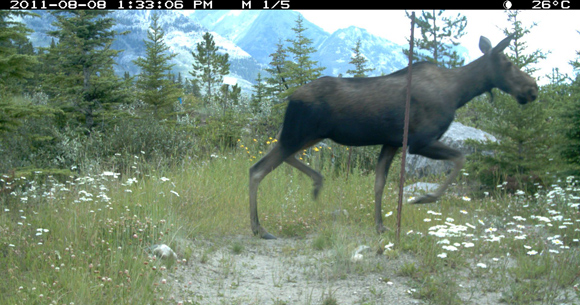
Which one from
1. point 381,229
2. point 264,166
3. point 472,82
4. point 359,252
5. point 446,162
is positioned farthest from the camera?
point 446,162

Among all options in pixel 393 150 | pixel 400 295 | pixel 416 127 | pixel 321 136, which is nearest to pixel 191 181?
pixel 321 136

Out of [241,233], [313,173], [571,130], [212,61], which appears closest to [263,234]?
[241,233]

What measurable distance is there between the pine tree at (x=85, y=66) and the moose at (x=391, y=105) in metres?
7.39

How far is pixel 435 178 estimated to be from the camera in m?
9.66

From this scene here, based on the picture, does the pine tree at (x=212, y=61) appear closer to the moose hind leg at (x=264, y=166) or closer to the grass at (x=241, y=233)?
the grass at (x=241, y=233)

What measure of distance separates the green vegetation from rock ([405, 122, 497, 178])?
1.86 feet

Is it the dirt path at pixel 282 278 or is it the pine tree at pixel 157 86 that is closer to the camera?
the dirt path at pixel 282 278

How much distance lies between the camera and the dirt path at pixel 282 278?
3.59 m

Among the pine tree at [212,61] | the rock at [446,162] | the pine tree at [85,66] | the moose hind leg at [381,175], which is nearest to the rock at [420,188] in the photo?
the rock at [446,162]

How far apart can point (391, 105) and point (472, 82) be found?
3.30ft

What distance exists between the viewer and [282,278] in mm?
4145

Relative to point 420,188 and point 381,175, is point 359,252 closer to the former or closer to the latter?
point 381,175

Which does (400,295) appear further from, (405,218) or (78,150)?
(78,150)

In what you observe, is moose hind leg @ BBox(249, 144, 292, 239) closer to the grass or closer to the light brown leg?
the light brown leg
